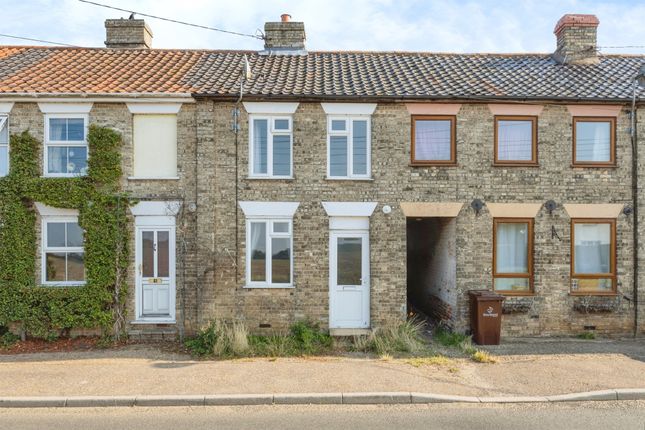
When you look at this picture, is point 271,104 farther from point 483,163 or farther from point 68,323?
point 68,323

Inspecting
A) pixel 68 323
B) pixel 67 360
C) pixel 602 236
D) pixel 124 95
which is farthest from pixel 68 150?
pixel 602 236

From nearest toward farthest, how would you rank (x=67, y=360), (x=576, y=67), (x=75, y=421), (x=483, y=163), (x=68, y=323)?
(x=75, y=421) < (x=67, y=360) < (x=68, y=323) < (x=483, y=163) < (x=576, y=67)

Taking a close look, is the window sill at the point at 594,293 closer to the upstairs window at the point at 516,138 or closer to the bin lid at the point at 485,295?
the bin lid at the point at 485,295

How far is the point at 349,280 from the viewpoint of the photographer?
1063cm

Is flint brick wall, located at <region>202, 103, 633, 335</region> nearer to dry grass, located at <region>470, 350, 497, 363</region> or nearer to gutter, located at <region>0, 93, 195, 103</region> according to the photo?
gutter, located at <region>0, 93, 195, 103</region>

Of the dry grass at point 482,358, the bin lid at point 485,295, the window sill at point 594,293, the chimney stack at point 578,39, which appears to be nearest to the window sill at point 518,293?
the bin lid at point 485,295

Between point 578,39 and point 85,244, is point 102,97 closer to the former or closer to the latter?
point 85,244

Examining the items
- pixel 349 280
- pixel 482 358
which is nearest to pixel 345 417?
pixel 482 358

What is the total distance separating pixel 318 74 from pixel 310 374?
7.64 meters

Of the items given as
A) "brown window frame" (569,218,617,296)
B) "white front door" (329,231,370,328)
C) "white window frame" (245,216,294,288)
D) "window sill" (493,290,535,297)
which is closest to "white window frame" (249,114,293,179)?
"white window frame" (245,216,294,288)

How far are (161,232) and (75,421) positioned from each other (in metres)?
4.99

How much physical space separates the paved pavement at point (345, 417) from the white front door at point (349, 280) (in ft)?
12.6

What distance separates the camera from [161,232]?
10562 millimetres

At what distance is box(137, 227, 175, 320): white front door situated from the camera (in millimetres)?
10516
